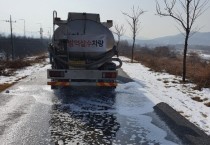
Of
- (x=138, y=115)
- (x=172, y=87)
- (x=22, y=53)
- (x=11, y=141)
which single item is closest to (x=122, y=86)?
(x=172, y=87)

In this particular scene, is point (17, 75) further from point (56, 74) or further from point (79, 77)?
point (79, 77)

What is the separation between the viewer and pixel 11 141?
5.82 meters

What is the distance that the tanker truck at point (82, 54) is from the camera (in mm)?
11203

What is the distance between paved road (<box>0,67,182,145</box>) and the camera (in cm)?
609

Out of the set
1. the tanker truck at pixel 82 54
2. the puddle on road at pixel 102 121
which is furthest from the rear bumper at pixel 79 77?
the puddle on road at pixel 102 121

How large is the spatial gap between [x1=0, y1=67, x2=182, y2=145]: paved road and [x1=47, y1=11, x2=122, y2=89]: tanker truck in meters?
0.58

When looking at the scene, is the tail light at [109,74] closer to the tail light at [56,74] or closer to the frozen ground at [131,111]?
the frozen ground at [131,111]

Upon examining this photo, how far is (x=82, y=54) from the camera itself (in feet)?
37.9

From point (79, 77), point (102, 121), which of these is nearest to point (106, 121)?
point (102, 121)

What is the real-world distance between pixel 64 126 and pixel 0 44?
61.2 meters

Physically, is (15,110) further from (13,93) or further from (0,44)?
(0,44)

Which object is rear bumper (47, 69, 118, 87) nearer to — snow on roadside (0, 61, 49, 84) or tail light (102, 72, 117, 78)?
tail light (102, 72, 117, 78)

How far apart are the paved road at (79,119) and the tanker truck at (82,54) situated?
58 centimetres

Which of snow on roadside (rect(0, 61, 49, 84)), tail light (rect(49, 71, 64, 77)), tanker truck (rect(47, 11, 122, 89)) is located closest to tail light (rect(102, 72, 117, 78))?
tanker truck (rect(47, 11, 122, 89))
